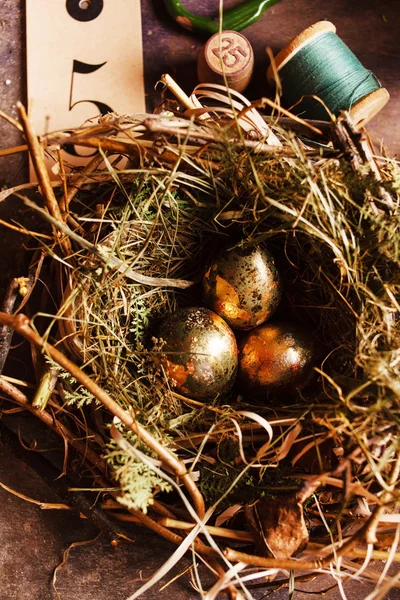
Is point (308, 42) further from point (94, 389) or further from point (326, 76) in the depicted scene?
point (94, 389)

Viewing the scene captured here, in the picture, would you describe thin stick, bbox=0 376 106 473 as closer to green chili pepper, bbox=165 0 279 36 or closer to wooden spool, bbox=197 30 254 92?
wooden spool, bbox=197 30 254 92

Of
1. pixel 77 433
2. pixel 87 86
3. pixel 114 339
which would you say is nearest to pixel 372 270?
pixel 114 339

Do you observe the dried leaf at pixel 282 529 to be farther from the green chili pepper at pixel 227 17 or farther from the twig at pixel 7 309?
the green chili pepper at pixel 227 17

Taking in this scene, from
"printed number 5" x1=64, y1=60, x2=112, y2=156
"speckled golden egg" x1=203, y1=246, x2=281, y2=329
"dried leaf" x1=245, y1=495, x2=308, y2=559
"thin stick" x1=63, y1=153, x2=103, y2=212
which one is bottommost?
"dried leaf" x1=245, y1=495, x2=308, y2=559

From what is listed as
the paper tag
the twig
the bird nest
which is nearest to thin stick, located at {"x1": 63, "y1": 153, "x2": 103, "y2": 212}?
the bird nest

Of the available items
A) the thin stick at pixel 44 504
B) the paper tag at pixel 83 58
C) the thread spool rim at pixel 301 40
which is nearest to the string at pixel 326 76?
the thread spool rim at pixel 301 40

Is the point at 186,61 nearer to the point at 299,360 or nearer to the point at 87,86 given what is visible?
the point at 87,86

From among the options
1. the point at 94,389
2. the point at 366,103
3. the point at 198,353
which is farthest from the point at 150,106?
the point at 94,389
